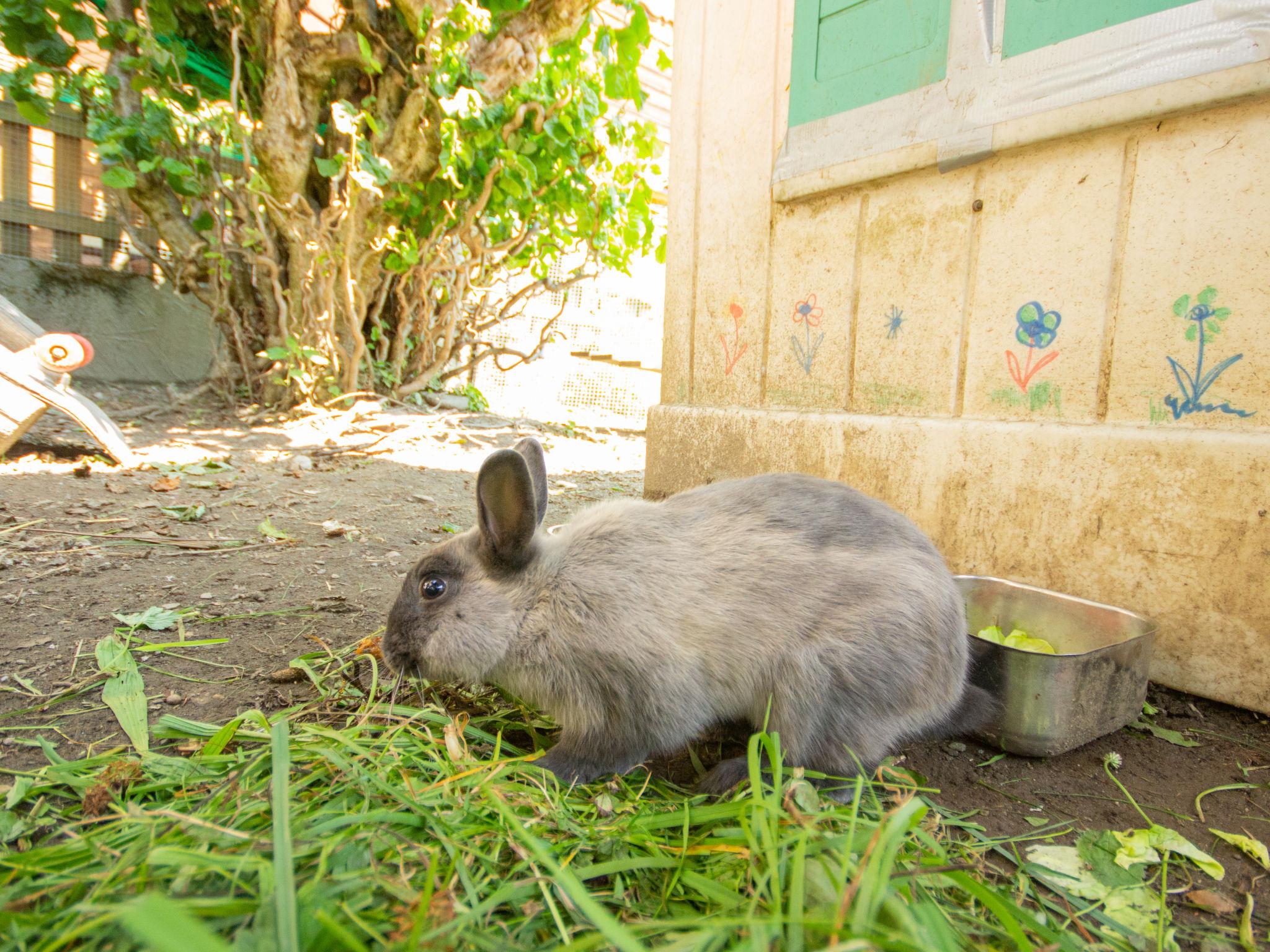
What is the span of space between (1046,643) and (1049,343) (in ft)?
3.67

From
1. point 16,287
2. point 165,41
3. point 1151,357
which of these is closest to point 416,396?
point 165,41

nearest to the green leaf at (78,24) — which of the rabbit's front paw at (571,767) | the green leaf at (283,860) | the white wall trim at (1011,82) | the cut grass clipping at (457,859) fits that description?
the white wall trim at (1011,82)

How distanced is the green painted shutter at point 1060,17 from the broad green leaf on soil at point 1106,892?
2.62 metres

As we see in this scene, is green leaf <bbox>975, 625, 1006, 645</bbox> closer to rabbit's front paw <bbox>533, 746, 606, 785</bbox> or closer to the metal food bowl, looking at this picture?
the metal food bowl

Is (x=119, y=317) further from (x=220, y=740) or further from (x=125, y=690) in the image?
(x=220, y=740)

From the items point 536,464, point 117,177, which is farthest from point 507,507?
point 117,177

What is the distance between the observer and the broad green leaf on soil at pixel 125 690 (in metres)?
1.92

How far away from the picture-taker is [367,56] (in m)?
5.29

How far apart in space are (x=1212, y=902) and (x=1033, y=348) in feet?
6.18

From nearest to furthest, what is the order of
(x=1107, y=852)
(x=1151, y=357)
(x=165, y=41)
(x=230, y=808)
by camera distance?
(x=230, y=808) → (x=1107, y=852) → (x=1151, y=357) → (x=165, y=41)

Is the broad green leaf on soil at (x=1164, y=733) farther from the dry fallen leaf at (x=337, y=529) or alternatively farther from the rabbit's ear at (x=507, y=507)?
the dry fallen leaf at (x=337, y=529)

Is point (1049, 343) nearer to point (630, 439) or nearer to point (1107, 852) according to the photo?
point (1107, 852)

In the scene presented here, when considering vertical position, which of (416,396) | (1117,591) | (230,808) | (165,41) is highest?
(165,41)

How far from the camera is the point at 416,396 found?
7.45 metres
